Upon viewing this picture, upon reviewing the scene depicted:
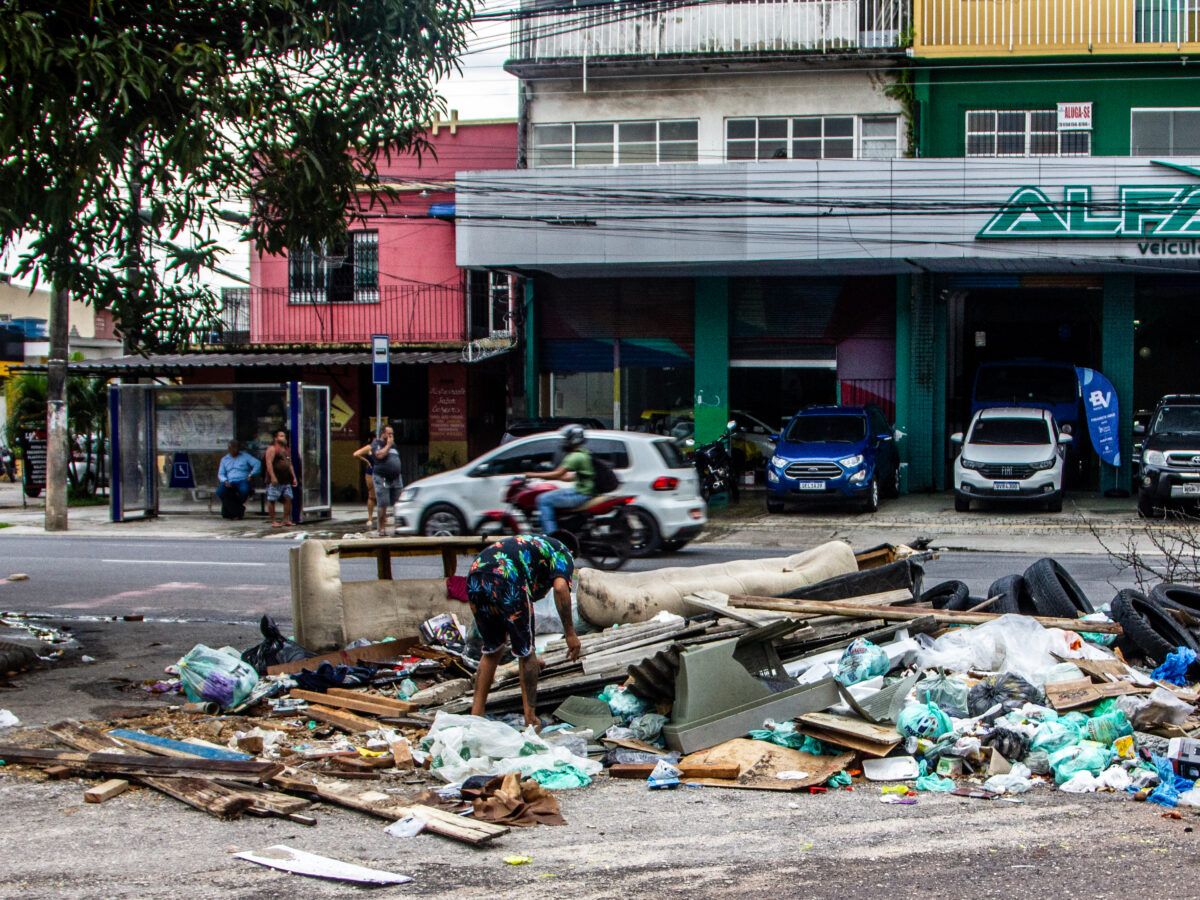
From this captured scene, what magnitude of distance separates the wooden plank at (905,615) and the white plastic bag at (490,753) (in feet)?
7.42

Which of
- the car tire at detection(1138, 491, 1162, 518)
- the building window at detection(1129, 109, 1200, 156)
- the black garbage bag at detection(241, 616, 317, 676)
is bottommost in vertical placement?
the black garbage bag at detection(241, 616, 317, 676)

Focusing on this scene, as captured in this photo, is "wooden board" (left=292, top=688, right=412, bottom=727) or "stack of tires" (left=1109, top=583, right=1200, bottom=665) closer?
"wooden board" (left=292, top=688, right=412, bottom=727)

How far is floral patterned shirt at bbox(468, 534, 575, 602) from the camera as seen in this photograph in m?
7.09

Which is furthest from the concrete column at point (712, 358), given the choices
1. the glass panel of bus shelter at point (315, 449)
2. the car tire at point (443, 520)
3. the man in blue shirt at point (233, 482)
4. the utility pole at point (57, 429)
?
the utility pole at point (57, 429)

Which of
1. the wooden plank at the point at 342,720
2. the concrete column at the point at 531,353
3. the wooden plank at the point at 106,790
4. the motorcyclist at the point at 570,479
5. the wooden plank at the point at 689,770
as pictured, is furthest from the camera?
the concrete column at the point at 531,353

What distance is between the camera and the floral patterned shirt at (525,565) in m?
7.09

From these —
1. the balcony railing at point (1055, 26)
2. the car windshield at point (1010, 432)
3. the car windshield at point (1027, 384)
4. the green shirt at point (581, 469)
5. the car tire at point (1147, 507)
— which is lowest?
the car tire at point (1147, 507)

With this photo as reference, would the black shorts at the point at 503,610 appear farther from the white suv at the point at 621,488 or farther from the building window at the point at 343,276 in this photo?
the building window at the point at 343,276

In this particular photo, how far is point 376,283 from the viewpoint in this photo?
27.8 metres

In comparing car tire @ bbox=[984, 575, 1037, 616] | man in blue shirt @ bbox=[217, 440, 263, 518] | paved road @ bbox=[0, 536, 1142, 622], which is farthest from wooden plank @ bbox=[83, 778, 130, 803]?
man in blue shirt @ bbox=[217, 440, 263, 518]

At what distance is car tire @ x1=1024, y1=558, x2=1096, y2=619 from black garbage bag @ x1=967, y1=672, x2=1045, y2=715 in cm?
187

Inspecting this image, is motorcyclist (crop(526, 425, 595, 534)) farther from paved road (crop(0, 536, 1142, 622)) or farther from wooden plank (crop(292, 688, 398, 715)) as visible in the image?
wooden plank (crop(292, 688, 398, 715))

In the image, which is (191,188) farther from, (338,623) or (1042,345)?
(1042,345)

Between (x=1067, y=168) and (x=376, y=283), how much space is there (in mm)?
14876
